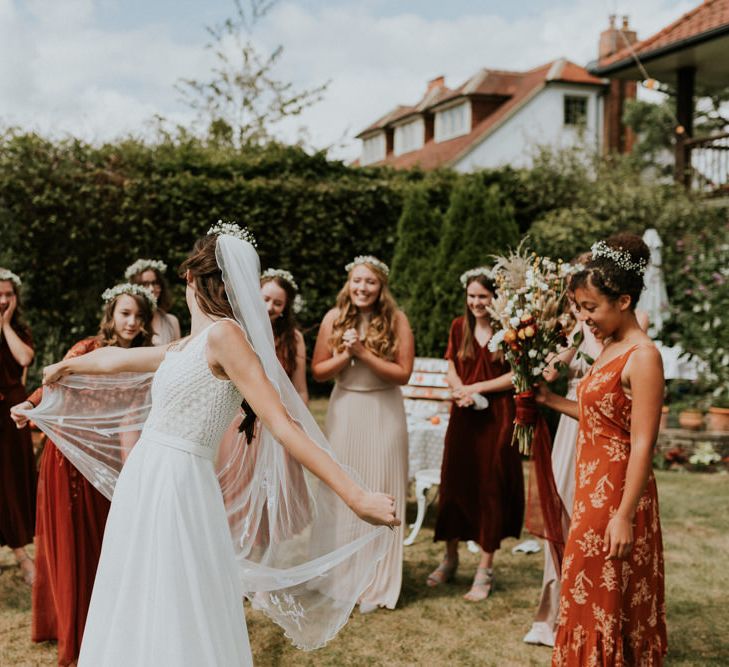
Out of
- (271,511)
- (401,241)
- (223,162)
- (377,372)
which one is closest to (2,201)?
(223,162)

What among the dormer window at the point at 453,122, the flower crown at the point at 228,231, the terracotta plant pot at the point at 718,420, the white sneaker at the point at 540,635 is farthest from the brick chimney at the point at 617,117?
the flower crown at the point at 228,231

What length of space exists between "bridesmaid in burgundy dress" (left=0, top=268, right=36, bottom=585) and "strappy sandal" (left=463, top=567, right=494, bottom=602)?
314cm

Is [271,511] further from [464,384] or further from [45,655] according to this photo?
[464,384]

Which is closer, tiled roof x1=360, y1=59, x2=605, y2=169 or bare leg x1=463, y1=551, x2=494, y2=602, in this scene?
bare leg x1=463, y1=551, x2=494, y2=602

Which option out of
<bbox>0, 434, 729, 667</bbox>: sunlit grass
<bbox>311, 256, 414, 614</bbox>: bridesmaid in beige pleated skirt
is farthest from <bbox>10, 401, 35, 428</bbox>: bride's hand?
<bbox>311, 256, 414, 614</bbox>: bridesmaid in beige pleated skirt

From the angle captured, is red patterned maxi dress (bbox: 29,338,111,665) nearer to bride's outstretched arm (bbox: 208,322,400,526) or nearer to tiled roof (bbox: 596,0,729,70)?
bride's outstretched arm (bbox: 208,322,400,526)

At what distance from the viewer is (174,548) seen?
9.08 feet

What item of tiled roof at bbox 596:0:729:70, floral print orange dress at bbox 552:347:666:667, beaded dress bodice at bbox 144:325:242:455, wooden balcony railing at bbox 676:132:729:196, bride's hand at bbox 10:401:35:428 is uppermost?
tiled roof at bbox 596:0:729:70

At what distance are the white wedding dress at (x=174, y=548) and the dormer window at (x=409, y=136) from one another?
34.1m

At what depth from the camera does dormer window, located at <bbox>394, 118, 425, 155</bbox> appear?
3588cm

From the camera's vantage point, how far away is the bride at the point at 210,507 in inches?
107

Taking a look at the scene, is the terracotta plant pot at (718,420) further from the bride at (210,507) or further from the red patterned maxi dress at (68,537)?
the red patterned maxi dress at (68,537)

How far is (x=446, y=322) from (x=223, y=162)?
4.79m

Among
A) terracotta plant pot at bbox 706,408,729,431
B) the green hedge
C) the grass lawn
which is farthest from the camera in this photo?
the green hedge
